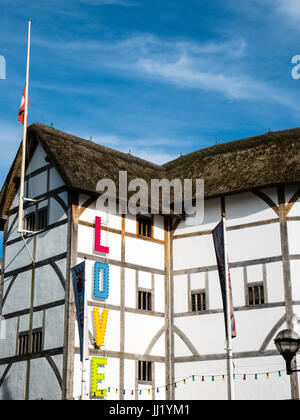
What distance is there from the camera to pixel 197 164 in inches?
1373

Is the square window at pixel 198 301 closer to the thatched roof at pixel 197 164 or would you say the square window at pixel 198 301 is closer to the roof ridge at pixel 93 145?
the thatched roof at pixel 197 164

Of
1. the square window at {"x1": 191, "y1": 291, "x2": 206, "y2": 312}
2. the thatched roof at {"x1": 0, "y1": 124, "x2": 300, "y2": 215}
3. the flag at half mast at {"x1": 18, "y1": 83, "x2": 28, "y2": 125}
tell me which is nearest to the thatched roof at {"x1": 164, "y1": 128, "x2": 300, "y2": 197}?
the thatched roof at {"x1": 0, "y1": 124, "x2": 300, "y2": 215}

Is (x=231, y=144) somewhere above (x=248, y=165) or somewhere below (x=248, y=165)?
above

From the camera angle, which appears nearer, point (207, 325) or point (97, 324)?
point (97, 324)

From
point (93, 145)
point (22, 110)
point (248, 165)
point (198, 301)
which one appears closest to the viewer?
point (198, 301)

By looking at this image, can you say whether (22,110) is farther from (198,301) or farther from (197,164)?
(198,301)

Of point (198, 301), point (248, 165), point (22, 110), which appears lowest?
point (198, 301)

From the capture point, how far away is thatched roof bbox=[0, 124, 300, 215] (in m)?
29.4

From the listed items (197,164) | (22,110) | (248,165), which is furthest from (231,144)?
(22,110)

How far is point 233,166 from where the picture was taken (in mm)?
32219

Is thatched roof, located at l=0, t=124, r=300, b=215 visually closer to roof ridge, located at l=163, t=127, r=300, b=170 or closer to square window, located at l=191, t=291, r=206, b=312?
roof ridge, located at l=163, t=127, r=300, b=170
